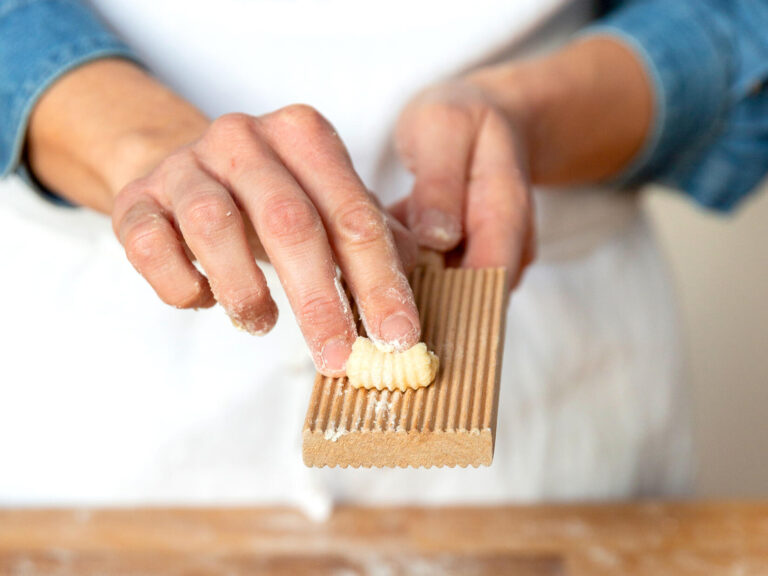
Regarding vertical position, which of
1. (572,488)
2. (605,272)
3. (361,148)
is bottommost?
(572,488)

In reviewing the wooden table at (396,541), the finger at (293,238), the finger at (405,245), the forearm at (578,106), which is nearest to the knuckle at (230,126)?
the finger at (293,238)

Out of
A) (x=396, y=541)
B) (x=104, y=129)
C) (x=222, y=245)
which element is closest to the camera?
(x=222, y=245)

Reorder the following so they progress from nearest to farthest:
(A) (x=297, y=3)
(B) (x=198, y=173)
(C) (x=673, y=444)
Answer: (B) (x=198, y=173), (A) (x=297, y=3), (C) (x=673, y=444)

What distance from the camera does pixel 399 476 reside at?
95cm

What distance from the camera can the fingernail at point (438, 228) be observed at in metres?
0.64

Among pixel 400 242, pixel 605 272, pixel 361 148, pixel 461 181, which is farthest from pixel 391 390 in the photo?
pixel 605 272

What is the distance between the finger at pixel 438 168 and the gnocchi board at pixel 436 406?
71mm

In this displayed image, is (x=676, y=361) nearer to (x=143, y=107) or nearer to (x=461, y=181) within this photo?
(x=461, y=181)

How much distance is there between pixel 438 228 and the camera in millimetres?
643

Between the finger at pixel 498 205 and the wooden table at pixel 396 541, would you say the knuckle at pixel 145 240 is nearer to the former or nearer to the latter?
the finger at pixel 498 205

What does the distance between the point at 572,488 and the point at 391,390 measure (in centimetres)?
53

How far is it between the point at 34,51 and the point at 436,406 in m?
0.40

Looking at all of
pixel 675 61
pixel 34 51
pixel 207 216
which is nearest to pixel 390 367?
pixel 207 216

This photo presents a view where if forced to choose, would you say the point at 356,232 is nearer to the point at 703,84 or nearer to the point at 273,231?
the point at 273,231
